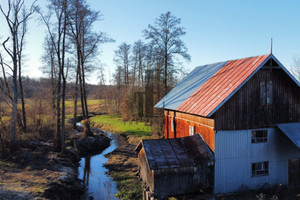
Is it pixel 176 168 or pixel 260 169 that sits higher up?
pixel 176 168

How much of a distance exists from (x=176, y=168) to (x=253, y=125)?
5203mm

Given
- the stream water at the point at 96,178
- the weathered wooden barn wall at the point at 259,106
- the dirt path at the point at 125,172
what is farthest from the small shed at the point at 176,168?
the stream water at the point at 96,178

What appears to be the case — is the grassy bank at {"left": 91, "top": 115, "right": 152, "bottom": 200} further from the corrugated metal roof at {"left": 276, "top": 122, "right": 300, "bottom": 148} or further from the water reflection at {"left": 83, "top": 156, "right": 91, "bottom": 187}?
the corrugated metal roof at {"left": 276, "top": 122, "right": 300, "bottom": 148}

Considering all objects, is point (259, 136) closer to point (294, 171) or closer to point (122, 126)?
point (294, 171)

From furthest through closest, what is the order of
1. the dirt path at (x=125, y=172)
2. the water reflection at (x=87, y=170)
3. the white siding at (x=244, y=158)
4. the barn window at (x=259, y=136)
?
the water reflection at (x=87, y=170) → the dirt path at (x=125, y=172) → the barn window at (x=259, y=136) → the white siding at (x=244, y=158)

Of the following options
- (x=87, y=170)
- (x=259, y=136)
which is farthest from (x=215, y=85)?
(x=87, y=170)

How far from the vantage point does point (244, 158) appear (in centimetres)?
1230

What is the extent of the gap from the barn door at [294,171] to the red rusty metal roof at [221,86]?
643cm

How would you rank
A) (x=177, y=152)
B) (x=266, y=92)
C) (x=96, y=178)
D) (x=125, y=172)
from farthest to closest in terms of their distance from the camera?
(x=125, y=172) < (x=96, y=178) < (x=266, y=92) < (x=177, y=152)

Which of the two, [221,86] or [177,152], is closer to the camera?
[177,152]

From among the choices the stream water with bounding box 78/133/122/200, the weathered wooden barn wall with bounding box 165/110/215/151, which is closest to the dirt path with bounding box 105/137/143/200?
the stream water with bounding box 78/133/122/200

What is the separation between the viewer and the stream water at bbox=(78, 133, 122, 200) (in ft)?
44.3

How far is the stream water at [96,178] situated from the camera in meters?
13.5

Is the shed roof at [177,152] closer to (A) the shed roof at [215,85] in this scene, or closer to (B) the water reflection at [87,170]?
(A) the shed roof at [215,85]
